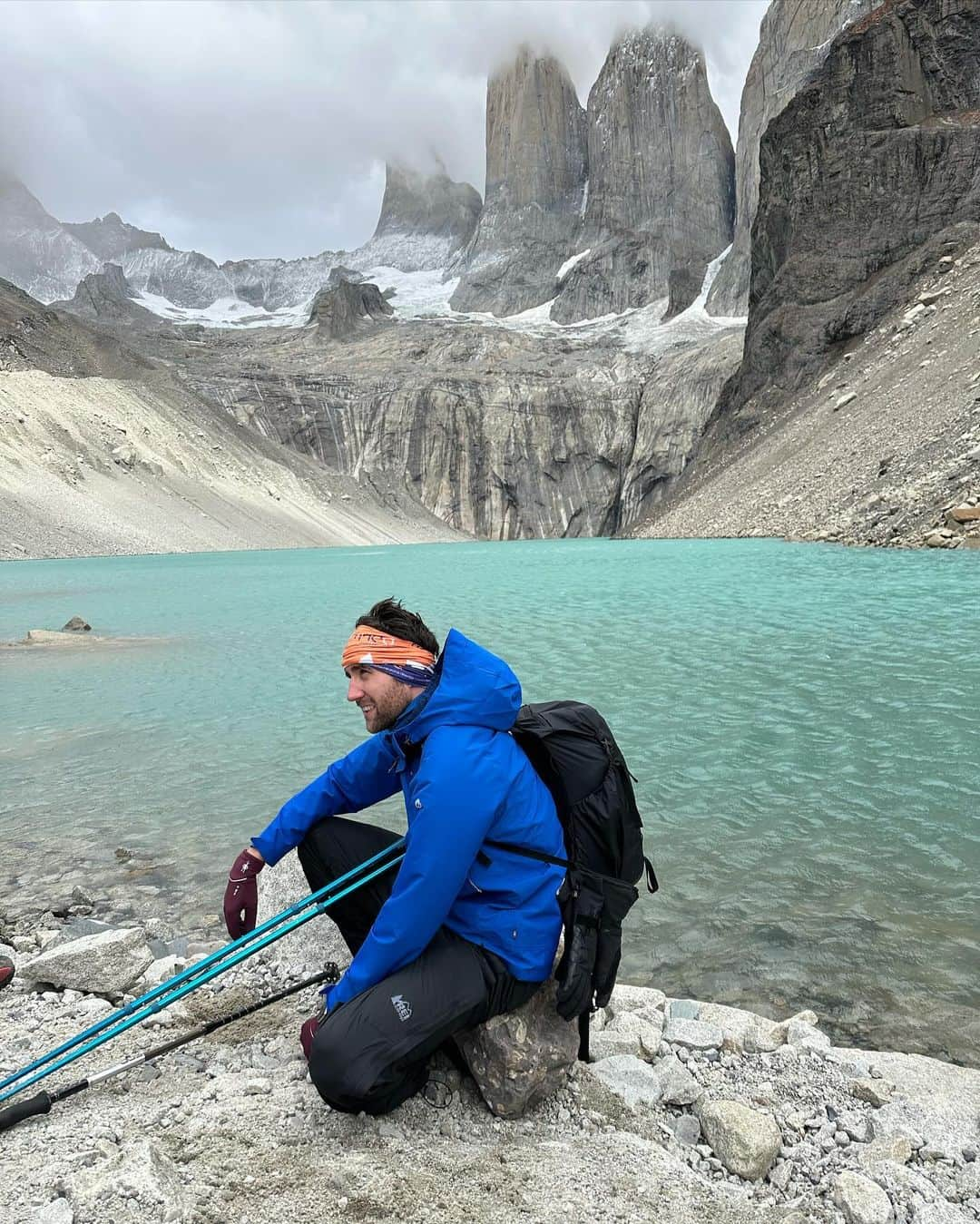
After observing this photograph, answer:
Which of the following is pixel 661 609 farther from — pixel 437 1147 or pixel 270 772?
pixel 437 1147

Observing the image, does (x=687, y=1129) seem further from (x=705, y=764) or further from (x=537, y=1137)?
(x=705, y=764)

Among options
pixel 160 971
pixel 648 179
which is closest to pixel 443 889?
pixel 160 971

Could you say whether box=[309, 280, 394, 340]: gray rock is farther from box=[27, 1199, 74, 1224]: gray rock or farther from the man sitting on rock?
box=[27, 1199, 74, 1224]: gray rock

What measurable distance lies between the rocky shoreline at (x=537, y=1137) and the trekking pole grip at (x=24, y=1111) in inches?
1.5

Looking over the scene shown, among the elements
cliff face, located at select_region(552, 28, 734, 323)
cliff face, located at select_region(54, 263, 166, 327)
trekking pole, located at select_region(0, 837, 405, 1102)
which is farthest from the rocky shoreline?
cliff face, located at select_region(54, 263, 166, 327)

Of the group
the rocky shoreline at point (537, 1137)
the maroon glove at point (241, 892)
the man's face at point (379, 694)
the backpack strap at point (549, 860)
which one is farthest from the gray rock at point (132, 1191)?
the man's face at point (379, 694)

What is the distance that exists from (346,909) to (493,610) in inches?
659

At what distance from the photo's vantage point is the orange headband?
3111 mm

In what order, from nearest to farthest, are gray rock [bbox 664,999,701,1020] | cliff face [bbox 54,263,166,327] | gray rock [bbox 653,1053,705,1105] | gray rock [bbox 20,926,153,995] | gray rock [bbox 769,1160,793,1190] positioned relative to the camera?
gray rock [bbox 769,1160,793,1190], gray rock [bbox 653,1053,705,1105], gray rock [bbox 664,999,701,1020], gray rock [bbox 20,926,153,995], cliff face [bbox 54,263,166,327]

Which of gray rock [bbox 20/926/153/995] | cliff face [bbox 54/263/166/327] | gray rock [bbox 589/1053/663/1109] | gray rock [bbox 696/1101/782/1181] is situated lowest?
gray rock [bbox 20/926/153/995]

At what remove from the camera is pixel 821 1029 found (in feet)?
12.7

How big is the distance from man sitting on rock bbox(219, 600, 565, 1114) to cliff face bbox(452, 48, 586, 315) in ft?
534

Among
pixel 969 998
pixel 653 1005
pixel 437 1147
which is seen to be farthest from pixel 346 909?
pixel 969 998

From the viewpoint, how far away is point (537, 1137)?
2.93 m
